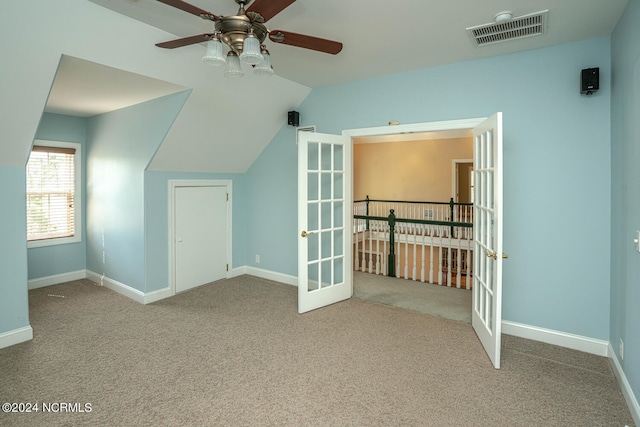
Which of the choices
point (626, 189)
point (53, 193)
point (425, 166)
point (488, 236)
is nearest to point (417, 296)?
point (488, 236)

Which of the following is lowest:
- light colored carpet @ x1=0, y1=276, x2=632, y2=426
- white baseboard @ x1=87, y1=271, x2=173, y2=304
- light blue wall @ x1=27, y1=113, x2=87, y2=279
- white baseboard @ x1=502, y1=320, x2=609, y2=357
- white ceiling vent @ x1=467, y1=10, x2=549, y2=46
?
light colored carpet @ x1=0, y1=276, x2=632, y2=426

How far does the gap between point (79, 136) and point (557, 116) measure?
5.81 m

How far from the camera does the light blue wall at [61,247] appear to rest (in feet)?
14.9

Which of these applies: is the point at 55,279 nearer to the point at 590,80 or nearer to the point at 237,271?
the point at 237,271

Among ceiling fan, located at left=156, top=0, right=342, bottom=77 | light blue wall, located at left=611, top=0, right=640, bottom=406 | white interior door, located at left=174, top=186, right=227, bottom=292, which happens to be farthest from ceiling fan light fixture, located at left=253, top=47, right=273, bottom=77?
white interior door, located at left=174, top=186, right=227, bottom=292

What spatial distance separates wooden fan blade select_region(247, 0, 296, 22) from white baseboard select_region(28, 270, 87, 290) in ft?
15.7

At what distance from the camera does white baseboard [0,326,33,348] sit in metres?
2.92

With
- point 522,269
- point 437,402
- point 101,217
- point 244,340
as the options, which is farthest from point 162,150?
point 522,269

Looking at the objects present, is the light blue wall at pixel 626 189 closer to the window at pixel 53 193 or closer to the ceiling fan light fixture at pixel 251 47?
the ceiling fan light fixture at pixel 251 47

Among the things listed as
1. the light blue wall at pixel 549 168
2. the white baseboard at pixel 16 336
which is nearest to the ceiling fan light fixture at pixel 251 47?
the light blue wall at pixel 549 168

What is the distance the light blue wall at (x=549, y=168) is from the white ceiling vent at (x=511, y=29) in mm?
401

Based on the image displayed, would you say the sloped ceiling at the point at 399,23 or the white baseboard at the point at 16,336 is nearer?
the sloped ceiling at the point at 399,23

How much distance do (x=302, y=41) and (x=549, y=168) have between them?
2.36 m

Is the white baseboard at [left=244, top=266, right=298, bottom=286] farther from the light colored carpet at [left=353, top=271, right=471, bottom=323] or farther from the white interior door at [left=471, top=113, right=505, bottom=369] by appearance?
the white interior door at [left=471, top=113, right=505, bottom=369]
